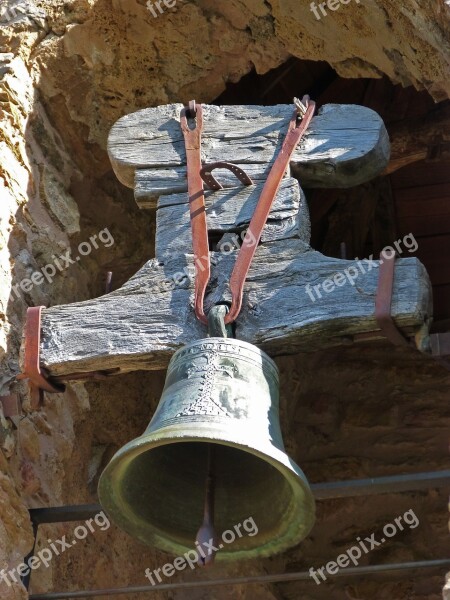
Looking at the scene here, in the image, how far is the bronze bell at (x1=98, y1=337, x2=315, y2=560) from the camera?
2.03m

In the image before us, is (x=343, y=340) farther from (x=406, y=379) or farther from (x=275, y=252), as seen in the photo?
(x=406, y=379)

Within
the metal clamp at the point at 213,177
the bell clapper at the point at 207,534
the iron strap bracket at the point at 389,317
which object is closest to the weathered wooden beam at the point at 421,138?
the metal clamp at the point at 213,177

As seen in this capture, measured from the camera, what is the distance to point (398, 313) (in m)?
2.13

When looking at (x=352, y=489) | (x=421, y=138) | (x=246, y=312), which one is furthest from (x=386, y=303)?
(x=421, y=138)

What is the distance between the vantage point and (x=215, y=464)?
2264 mm

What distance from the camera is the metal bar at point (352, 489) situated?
2281 mm

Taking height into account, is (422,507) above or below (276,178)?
below

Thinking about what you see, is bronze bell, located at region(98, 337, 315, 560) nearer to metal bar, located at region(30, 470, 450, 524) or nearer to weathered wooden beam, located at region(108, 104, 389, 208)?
metal bar, located at region(30, 470, 450, 524)

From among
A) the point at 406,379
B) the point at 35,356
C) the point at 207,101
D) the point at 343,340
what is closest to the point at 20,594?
the point at 35,356

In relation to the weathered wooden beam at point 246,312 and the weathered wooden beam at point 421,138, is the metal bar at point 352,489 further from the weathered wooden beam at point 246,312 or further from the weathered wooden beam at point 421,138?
the weathered wooden beam at point 421,138

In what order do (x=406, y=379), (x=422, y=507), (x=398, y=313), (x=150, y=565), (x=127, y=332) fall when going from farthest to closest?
(x=406, y=379), (x=422, y=507), (x=150, y=565), (x=127, y=332), (x=398, y=313)

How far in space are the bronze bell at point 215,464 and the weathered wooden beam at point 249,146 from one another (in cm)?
41

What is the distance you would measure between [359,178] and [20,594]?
946mm

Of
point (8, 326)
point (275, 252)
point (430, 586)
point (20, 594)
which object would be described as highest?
point (275, 252)
